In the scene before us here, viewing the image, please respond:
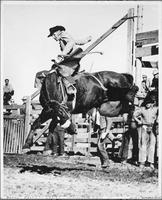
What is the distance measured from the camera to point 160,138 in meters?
7.97

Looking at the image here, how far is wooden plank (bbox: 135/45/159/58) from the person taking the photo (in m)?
9.05

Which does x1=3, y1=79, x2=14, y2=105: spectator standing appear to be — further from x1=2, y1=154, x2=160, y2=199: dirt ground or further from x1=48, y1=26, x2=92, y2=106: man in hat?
x1=2, y1=154, x2=160, y2=199: dirt ground

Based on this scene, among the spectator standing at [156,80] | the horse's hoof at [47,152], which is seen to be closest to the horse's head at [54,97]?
the horse's hoof at [47,152]

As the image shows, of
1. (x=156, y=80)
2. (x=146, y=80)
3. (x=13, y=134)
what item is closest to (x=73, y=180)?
(x=13, y=134)

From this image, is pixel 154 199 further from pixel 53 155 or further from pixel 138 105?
pixel 53 155

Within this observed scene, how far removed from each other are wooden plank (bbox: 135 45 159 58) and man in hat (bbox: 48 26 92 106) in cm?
139

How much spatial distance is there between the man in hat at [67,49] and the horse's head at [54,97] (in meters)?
0.17

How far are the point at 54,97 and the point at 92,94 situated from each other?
3.05 feet

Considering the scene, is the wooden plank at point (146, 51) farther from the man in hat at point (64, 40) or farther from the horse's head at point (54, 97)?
the horse's head at point (54, 97)

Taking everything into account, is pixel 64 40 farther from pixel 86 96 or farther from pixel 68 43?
pixel 86 96

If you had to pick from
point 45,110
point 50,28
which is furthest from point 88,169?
point 50,28

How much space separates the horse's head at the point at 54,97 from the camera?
820 centimetres

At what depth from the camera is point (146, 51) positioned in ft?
30.5

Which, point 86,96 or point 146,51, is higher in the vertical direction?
point 146,51
